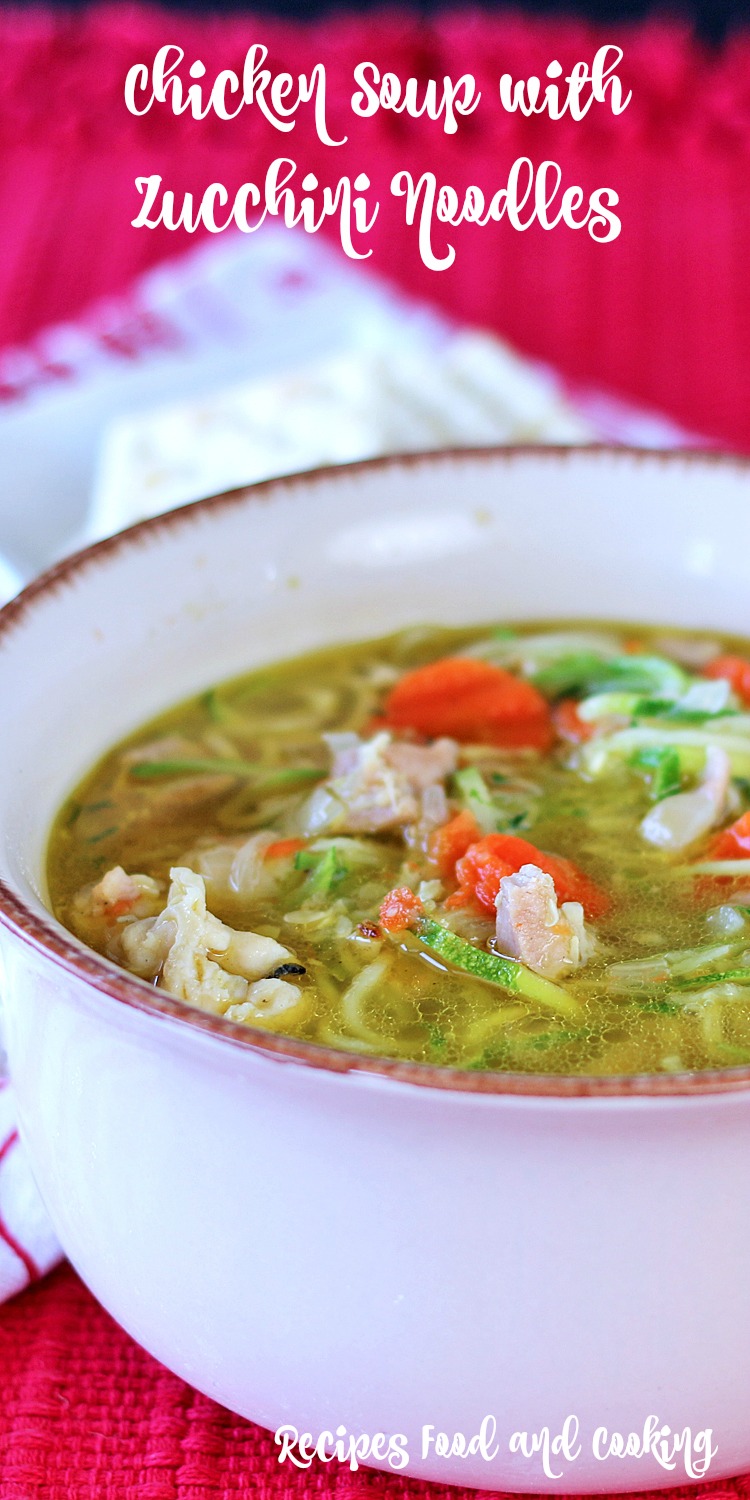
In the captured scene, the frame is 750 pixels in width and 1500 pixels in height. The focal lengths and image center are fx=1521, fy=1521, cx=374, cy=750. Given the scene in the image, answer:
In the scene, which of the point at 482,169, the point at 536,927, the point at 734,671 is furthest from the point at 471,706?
the point at 482,169

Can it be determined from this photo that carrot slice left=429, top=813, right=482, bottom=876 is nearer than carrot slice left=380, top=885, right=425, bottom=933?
No

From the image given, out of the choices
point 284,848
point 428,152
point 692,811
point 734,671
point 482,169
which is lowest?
point 284,848

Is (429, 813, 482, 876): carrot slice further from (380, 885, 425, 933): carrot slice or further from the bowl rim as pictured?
the bowl rim

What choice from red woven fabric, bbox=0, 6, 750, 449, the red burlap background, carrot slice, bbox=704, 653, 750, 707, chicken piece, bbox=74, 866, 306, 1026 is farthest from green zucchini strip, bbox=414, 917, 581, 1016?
red woven fabric, bbox=0, 6, 750, 449

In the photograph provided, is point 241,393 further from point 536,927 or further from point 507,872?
point 536,927

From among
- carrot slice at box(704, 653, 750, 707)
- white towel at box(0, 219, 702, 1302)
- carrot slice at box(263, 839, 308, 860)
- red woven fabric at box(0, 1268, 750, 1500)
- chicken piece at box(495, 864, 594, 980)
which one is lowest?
red woven fabric at box(0, 1268, 750, 1500)

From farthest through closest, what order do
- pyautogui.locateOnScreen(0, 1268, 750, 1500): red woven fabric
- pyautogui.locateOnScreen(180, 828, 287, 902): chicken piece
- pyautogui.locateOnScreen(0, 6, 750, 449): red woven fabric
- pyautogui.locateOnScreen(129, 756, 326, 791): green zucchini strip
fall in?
pyautogui.locateOnScreen(0, 6, 750, 449): red woven fabric
pyautogui.locateOnScreen(129, 756, 326, 791): green zucchini strip
pyautogui.locateOnScreen(180, 828, 287, 902): chicken piece
pyautogui.locateOnScreen(0, 1268, 750, 1500): red woven fabric

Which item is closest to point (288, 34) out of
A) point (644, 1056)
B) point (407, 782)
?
point (407, 782)
